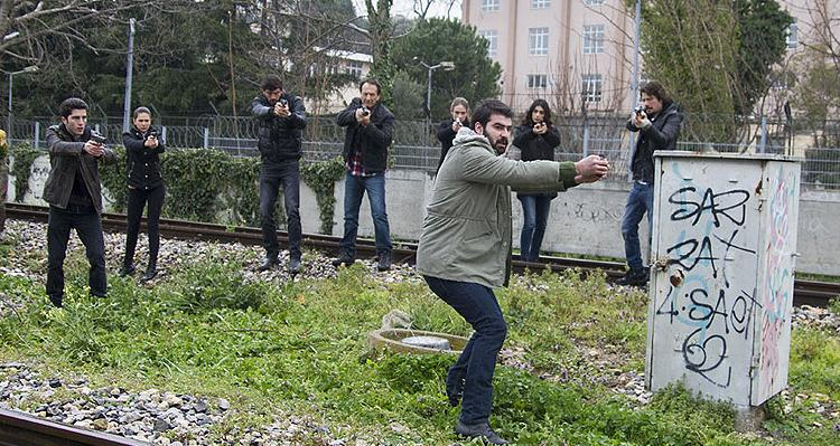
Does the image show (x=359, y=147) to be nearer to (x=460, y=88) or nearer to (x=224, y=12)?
(x=224, y=12)

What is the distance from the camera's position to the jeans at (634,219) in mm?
11453

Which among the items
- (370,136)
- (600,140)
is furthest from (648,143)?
(600,140)

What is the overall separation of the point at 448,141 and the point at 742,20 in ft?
86.4

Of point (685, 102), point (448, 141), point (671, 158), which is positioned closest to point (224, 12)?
point (685, 102)

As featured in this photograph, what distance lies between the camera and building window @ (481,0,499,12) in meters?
71.2

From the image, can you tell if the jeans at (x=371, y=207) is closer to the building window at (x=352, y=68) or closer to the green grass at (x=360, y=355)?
the green grass at (x=360, y=355)

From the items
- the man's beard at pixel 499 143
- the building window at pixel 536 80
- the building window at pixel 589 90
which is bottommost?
the man's beard at pixel 499 143

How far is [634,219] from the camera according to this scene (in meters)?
11.7

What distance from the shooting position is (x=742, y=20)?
36031mm

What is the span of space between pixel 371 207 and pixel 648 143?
3.53 meters

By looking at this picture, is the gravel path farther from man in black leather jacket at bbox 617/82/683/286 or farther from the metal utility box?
man in black leather jacket at bbox 617/82/683/286

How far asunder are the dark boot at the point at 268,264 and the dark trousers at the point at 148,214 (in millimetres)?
1326

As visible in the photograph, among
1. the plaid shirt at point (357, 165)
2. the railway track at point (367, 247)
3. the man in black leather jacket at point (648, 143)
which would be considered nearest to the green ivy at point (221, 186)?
the railway track at point (367, 247)

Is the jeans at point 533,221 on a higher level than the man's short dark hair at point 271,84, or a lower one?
lower
